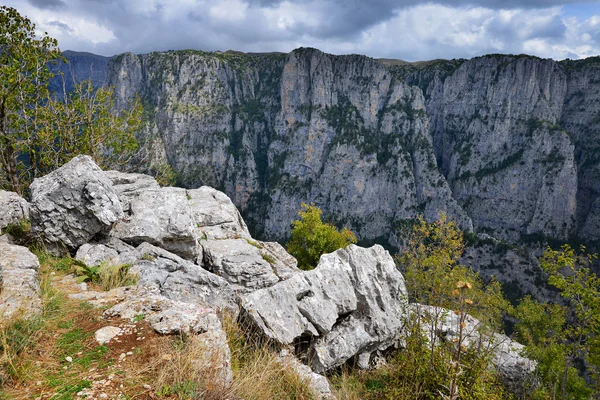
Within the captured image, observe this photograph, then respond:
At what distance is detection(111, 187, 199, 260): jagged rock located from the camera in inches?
514

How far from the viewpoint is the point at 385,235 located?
179375 mm

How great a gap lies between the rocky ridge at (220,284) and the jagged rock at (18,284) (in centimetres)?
4

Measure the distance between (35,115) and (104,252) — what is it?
1493cm

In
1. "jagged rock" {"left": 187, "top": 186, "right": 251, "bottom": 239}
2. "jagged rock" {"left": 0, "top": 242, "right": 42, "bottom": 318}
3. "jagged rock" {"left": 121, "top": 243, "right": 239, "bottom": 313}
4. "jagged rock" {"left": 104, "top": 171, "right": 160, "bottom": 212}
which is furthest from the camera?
"jagged rock" {"left": 187, "top": 186, "right": 251, "bottom": 239}

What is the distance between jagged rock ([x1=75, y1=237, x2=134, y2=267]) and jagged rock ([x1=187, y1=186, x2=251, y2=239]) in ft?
13.7

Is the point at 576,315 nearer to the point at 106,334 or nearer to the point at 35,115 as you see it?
the point at 106,334

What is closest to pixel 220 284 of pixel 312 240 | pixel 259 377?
pixel 259 377

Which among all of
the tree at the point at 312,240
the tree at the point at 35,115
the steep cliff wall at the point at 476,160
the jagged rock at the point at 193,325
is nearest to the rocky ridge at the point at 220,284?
the jagged rock at the point at 193,325

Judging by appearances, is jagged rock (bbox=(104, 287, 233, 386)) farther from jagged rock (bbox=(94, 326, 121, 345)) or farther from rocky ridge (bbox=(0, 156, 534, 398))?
jagged rock (bbox=(94, 326, 121, 345))

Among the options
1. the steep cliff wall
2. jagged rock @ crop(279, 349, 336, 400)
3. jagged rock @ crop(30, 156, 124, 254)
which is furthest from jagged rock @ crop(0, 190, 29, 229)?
the steep cliff wall

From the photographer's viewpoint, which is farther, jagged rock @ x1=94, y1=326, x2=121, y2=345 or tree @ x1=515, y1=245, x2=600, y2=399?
tree @ x1=515, y1=245, x2=600, y2=399

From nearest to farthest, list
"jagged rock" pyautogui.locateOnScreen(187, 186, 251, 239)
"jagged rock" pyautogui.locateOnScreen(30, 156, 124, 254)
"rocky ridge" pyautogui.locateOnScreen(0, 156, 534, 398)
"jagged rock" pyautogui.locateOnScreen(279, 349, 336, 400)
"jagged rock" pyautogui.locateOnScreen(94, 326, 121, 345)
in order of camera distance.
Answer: "jagged rock" pyautogui.locateOnScreen(94, 326, 121, 345) < "jagged rock" pyautogui.locateOnScreen(279, 349, 336, 400) < "rocky ridge" pyautogui.locateOnScreen(0, 156, 534, 398) < "jagged rock" pyautogui.locateOnScreen(30, 156, 124, 254) < "jagged rock" pyautogui.locateOnScreen(187, 186, 251, 239)

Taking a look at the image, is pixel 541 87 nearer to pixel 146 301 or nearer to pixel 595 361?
pixel 595 361

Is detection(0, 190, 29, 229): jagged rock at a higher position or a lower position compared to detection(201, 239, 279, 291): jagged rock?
higher
